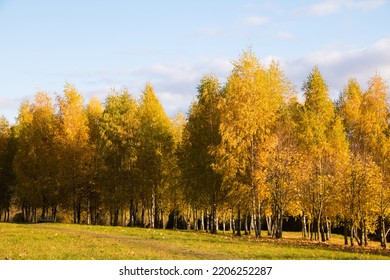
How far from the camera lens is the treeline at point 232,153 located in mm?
41031

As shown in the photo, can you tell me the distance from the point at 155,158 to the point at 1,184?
31.0 meters

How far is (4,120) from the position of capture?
74.7 m

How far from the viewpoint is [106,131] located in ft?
190

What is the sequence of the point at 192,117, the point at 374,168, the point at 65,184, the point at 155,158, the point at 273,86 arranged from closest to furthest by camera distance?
1. the point at 374,168
2. the point at 273,86
3. the point at 192,117
4. the point at 155,158
5. the point at 65,184

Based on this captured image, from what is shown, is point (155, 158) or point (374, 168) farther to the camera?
point (155, 158)

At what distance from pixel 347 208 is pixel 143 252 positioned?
2236 centimetres

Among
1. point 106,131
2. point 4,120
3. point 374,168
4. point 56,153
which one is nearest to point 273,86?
point 374,168

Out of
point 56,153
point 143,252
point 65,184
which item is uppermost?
point 56,153

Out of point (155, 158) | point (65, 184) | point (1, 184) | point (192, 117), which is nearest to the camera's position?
point (192, 117)

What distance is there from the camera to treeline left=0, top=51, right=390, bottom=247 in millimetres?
41031

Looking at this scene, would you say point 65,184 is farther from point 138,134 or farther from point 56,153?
point 138,134

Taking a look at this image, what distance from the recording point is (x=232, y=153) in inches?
1618

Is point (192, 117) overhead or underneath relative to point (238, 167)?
overhead

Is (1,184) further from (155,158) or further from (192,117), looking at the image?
(192,117)
